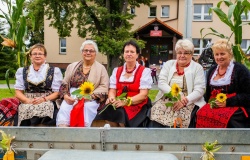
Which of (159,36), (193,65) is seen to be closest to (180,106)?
(193,65)

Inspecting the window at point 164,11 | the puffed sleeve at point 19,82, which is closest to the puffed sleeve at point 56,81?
the puffed sleeve at point 19,82

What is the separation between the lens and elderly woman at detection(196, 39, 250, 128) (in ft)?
9.27

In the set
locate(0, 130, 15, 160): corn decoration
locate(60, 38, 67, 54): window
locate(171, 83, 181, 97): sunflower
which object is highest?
locate(60, 38, 67, 54): window

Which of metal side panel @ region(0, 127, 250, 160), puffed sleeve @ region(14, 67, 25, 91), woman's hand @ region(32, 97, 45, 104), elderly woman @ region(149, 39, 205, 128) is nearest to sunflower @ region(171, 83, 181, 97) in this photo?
elderly woman @ region(149, 39, 205, 128)

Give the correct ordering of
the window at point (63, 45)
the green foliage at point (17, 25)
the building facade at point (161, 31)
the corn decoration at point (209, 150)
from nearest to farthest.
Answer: the corn decoration at point (209, 150) < the green foliage at point (17, 25) < the building facade at point (161, 31) < the window at point (63, 45)

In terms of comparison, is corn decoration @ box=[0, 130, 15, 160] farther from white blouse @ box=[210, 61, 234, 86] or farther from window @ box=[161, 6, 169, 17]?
window @ box=[161, 6, 169, 17]

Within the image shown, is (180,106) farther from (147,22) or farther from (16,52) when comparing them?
(147,22)

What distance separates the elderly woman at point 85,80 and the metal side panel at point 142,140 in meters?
0.99

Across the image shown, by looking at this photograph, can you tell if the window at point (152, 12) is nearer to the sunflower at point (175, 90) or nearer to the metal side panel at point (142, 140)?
the sunflower at point (175, 90)

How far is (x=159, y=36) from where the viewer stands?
24500 mm

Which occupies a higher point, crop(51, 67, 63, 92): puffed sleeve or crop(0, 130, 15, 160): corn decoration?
crop(51, 67, 63, 92): puffed sleeve

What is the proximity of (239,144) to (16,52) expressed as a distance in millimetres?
2970

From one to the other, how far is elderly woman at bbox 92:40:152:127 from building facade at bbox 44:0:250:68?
66.9 ft

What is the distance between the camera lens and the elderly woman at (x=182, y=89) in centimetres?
318
